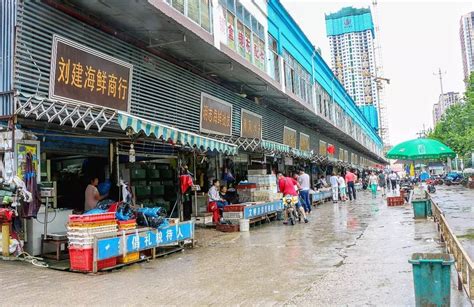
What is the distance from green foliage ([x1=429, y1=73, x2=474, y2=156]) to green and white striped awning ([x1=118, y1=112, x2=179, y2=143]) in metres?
29.8

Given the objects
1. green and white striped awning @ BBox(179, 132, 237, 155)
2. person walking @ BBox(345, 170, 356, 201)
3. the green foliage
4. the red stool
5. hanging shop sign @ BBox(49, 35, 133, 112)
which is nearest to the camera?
hanging shop sign @ BBox(49, 35, 133, 112)

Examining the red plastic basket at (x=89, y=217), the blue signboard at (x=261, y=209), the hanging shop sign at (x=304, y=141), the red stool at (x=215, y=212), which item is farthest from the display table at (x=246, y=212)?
the hanging shop sign at (x=304, y=141)

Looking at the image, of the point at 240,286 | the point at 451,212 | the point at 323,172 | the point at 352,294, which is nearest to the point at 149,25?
the point at 240,286

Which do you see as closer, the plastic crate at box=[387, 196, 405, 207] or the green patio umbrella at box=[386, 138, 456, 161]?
the green patio umbrella at box=[386, 138, 456, 161]

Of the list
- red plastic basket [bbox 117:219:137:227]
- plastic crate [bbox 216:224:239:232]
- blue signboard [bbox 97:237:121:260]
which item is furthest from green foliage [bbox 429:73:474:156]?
blue signboard [bbox 97:237:121:260]

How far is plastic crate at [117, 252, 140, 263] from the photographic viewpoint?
753cm

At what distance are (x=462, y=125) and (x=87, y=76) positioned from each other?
40120 mm

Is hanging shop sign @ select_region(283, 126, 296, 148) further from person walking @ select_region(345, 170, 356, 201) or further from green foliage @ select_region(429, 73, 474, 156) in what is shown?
green foliage @ select_region(429, 73, 474, 156)

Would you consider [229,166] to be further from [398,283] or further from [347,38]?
[347,38]

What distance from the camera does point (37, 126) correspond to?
25.8ft

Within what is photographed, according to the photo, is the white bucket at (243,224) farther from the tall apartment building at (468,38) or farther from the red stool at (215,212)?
the tall apartment building at (468,38)

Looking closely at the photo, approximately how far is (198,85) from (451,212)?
37.0 feet

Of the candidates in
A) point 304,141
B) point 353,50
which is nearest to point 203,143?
point 304,141

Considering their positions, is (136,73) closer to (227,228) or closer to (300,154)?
(227,228)
